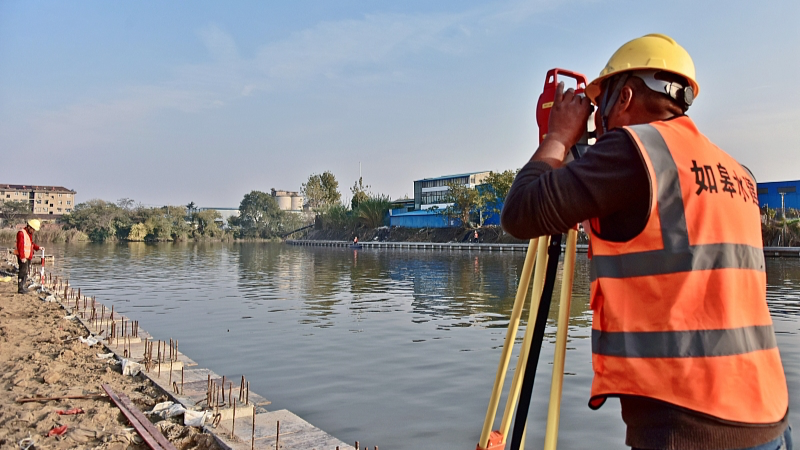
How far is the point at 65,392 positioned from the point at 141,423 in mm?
1554

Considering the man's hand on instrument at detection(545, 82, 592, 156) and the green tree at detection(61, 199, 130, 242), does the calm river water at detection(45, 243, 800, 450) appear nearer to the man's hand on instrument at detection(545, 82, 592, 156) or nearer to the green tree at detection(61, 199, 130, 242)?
the man's hand on instrument at detection(545, 82, 592, 156)

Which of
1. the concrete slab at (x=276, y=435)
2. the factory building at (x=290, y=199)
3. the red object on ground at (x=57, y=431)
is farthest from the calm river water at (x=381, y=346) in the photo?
the factory building at (x=290, y=199)

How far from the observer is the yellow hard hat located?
1.58 m

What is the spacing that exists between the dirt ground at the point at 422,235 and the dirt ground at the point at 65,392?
3648 cm

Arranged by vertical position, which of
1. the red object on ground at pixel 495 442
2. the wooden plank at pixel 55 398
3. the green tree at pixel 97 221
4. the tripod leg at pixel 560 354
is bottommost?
the wooden plank at pixel 55 398

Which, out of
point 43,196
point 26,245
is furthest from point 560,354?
point 43,196

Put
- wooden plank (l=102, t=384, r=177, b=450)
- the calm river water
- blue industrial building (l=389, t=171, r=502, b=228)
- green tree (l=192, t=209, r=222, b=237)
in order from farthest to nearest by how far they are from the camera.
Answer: green tree (l=192, t=209, r=222, b=237), blue industrial building (l=389, t=171, r=502, b=228), the calm river water, wooden plank (l=102, t=384, r=177, b=450)

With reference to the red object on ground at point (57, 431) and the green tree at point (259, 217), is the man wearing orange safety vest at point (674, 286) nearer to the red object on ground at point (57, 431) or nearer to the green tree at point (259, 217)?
the red object on ground at point (57, 431)

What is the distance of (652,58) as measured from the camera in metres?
1.58

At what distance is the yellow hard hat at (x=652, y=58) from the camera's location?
158cm

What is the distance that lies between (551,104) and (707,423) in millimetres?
993

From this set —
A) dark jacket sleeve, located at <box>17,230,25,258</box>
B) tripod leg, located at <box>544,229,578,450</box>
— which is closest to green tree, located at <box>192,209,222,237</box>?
dark jacket sleeve, located at <box>17,230,25,258</box>

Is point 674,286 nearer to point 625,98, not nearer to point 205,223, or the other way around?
point 625,98

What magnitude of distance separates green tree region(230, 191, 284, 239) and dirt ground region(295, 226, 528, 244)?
2063 cm
